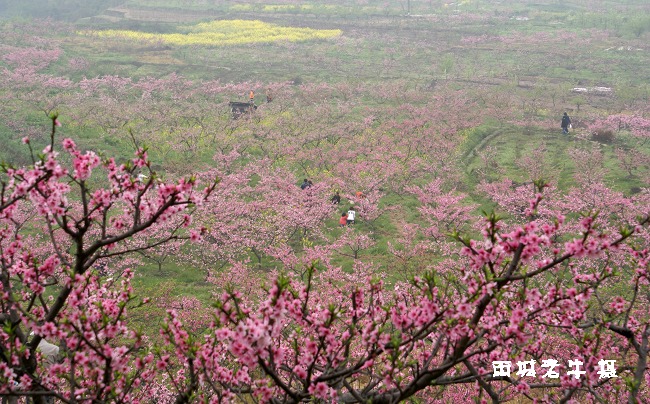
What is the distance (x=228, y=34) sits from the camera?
64.2 metres

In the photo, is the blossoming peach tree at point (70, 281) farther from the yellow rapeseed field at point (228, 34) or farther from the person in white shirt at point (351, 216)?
the yellow rapeseed field at point (228, 34)

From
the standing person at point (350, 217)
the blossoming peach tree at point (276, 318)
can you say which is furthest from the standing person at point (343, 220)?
the blossoming peach tree at point (276, 318)

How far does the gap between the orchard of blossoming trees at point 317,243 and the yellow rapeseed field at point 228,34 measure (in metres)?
13.4

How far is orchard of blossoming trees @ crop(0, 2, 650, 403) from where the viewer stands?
5.45 metres

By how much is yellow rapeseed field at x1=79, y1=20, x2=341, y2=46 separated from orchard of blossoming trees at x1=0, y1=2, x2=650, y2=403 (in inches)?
528

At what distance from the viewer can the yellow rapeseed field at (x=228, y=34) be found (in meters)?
60.0

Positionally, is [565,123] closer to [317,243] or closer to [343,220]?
[343,220]

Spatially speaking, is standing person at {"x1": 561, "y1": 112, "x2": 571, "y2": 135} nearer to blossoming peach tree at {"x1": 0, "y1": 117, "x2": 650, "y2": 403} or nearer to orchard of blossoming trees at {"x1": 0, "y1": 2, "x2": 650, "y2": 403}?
orchard of blossoming trees at {"x1": 0, "y1": 2, "x2": 650, "y2": 403}

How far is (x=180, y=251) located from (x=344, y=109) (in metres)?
20.7

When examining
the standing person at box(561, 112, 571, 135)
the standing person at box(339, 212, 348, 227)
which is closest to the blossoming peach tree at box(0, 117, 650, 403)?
the standing person at box(339, 212, 348, 227)

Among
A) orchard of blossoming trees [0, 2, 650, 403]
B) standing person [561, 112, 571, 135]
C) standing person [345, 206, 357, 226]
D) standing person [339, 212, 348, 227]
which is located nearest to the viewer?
orchard of blossoming trees [0, 2, 650, 403]

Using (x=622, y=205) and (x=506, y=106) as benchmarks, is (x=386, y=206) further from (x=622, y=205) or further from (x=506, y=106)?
(x=506, y=106)

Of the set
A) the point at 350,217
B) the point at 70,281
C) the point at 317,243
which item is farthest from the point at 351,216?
the point at 70,281

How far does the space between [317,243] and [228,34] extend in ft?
164
